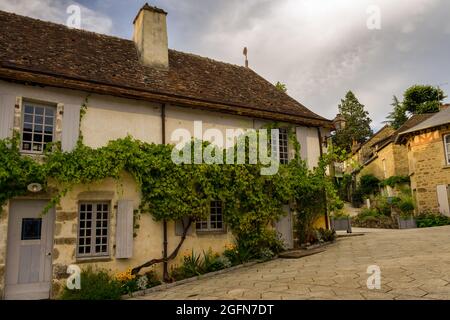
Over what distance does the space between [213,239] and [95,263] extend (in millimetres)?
3448

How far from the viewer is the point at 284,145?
42.2 feet

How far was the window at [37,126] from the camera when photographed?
8961mm

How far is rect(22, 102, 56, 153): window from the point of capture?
8.96 meters

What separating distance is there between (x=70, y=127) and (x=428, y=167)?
18.7m

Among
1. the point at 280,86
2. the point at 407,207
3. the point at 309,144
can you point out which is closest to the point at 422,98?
the point at 407,207

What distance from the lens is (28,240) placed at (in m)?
8.62

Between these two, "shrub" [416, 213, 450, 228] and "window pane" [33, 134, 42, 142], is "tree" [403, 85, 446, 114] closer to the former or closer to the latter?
"shrub" [416, 213, 450, 228]

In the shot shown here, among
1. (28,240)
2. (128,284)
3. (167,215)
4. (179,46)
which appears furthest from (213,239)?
(179,46)

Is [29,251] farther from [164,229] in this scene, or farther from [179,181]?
[179,181]

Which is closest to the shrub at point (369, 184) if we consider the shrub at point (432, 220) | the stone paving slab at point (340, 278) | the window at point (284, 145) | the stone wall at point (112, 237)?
the shrub at point (432, 220)

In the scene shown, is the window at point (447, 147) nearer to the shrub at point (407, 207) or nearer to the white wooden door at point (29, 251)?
the shrub at point (407, 207)

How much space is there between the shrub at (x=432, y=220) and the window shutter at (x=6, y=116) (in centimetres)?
1942

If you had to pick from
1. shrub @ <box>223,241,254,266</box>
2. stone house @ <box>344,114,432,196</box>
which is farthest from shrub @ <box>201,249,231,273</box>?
stone house @ <box>344,114,432,196</box>
